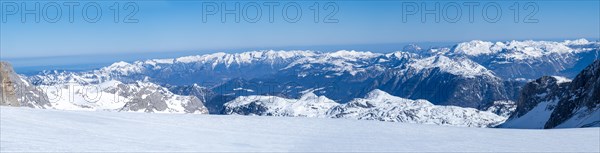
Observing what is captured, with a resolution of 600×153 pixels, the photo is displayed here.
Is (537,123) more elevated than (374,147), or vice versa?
(374,147)

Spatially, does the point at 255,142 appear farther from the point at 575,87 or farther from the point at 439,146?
the point at 575,87

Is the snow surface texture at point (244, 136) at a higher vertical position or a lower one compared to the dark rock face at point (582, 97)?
higher

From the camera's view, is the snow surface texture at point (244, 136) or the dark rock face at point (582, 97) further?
the dark rock face at point (582, 97)

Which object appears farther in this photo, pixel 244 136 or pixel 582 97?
pixel 582 97

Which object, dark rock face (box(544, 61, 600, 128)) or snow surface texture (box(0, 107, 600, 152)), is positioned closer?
snow surface texture (box(0, 107, 600, 152))

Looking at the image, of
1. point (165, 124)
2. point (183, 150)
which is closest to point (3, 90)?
point (165, 124)

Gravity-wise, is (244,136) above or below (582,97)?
above

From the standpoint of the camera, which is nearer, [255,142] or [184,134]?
[255,142]

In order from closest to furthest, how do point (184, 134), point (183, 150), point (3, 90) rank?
1. point (183, 150)
2. point (184, 134)
3. point (3, 90)
